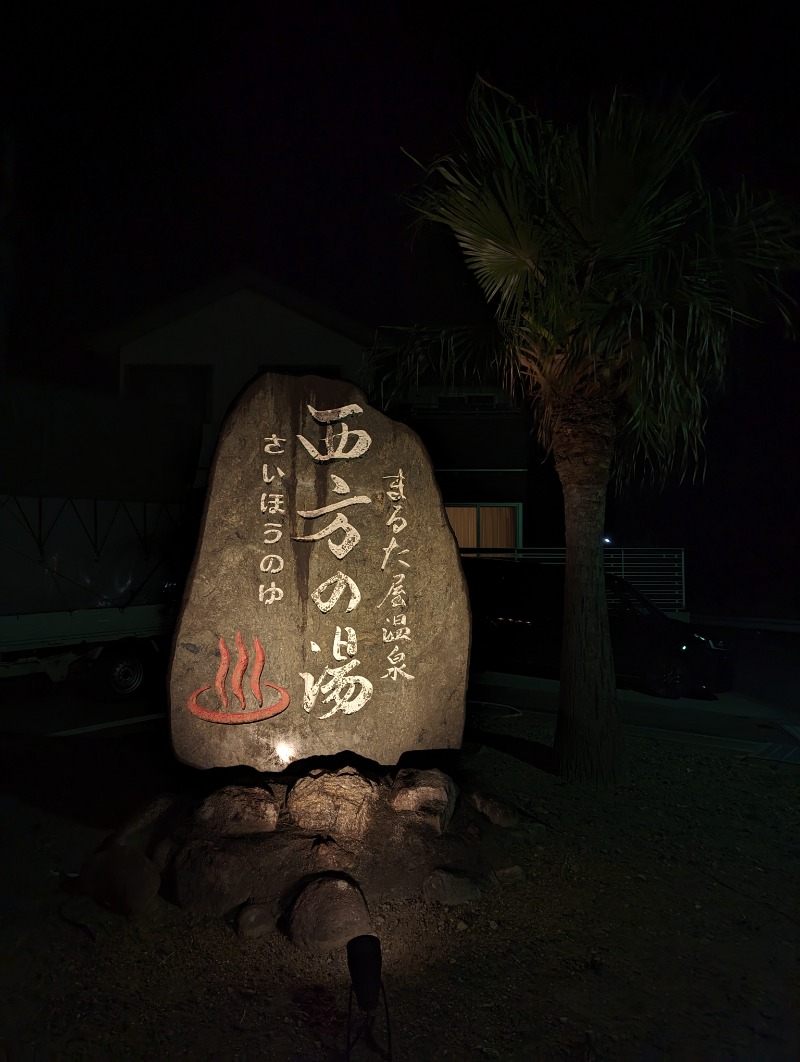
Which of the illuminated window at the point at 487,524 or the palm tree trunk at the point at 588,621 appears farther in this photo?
the illuminated window at the point at 487,524

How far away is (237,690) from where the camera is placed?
210 inches

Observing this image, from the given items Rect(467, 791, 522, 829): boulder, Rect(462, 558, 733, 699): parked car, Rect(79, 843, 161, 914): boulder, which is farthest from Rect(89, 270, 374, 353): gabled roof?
Rect(79, 843, 161, 914): boulder

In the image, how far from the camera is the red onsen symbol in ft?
17.5

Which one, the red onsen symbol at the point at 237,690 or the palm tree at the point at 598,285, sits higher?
the palm tree at the point at 598,285

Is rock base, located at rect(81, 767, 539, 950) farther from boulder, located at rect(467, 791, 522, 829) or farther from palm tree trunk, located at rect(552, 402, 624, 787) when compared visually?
palm tree trunk, located at rect(552, 402, 624, 787)

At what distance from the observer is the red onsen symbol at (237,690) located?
5.32 m

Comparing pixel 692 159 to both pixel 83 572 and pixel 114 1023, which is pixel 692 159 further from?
pixel 83 572

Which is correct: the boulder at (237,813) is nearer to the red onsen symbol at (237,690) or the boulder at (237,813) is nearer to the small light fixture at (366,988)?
the red onsen symbol at (237,690)

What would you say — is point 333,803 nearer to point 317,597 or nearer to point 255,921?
point 255,921

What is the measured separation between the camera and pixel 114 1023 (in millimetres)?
3297

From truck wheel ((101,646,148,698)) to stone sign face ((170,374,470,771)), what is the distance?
509 cm

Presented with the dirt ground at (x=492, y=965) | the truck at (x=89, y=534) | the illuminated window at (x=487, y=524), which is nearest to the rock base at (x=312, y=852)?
the dirt ground at (x=492, y=965)

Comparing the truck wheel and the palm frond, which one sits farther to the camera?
the truck wheel

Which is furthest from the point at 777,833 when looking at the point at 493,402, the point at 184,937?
the point at 493,402
